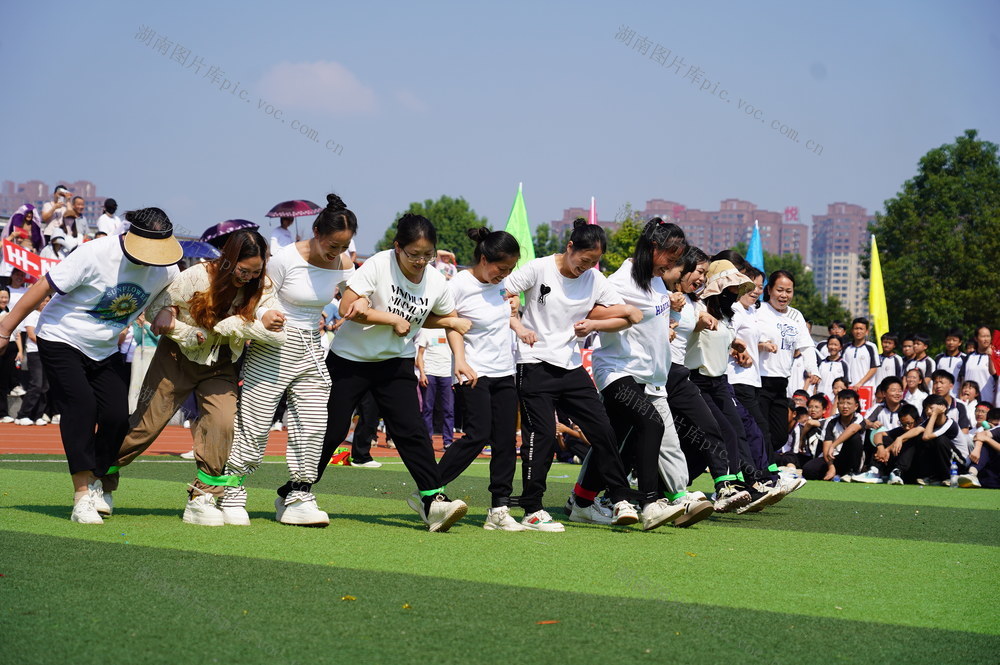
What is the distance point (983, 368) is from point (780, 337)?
7.84 m

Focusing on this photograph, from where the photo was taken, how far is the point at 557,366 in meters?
7.39

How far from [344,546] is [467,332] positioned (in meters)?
1.73

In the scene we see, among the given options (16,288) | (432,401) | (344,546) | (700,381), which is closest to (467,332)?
(344,546)

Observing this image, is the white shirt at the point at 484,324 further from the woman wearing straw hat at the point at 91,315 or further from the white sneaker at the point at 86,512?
the white sneaker at the point at 86,512

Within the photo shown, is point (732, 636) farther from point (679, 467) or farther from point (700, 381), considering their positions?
point (700, 381)

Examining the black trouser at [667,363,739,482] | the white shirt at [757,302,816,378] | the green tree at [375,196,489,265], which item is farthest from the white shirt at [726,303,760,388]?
the green tree at [375,196,489,265]

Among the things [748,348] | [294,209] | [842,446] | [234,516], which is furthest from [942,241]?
[234,516]

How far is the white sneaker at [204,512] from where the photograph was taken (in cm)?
669

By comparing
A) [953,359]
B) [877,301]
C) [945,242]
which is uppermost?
[945,242]

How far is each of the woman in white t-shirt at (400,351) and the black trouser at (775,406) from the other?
4.38 meters

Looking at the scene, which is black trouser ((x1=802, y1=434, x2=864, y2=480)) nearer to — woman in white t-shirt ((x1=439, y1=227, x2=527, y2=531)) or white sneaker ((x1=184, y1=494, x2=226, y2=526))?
woman in white t-shirt ((x1=439, y1=227, x2=527, y2=531))

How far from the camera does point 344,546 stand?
6.11 m

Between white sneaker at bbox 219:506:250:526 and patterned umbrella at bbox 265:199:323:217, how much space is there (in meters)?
9.01

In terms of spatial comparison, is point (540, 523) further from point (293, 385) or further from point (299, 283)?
point (299, 283)
